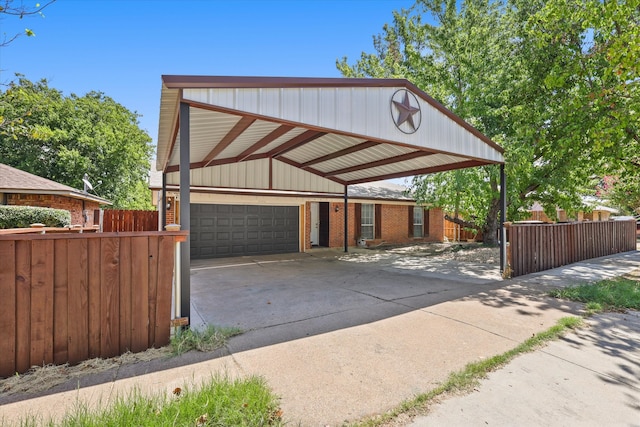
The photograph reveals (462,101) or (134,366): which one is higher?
(462,101)

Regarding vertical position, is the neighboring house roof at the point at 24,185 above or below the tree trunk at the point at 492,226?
above

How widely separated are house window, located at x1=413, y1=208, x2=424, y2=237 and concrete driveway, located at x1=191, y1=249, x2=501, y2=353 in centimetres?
669

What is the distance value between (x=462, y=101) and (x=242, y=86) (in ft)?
32.8

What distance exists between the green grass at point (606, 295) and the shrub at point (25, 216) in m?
14.4

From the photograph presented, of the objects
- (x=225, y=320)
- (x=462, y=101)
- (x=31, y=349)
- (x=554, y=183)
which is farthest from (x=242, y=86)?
(x=554, y=183)

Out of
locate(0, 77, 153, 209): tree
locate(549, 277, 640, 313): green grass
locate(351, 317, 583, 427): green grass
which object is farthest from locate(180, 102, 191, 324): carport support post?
locate(0, 77, 153, 209): tree

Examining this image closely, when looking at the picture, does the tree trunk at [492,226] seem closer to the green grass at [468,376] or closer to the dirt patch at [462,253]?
the dirt patch at [462,253]

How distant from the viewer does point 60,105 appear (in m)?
20.4

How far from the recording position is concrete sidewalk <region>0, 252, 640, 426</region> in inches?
97.6

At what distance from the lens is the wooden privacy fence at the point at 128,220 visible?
1060 centimetres

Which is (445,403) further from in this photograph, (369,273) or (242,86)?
(369,273)

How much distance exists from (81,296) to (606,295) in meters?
8.12

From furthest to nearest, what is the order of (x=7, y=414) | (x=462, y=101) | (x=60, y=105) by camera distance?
(x=60, y=105)
(x=462, y=101)
(x=7, y=414)

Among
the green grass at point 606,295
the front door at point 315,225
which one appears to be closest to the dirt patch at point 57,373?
the green grass at point 606,295
